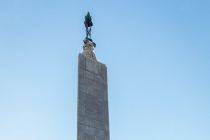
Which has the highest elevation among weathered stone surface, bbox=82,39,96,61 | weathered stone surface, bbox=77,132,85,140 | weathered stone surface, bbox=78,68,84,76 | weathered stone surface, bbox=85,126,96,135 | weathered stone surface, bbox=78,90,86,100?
weathered stone surface, bbox=82,39,96,61

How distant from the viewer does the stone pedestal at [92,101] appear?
15141 mm

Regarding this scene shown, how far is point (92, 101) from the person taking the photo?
1594 centimetres

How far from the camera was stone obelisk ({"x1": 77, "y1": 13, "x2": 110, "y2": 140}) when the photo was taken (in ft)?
49.8

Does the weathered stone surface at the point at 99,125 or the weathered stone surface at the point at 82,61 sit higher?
the weathered stone surface at the point at 82,61

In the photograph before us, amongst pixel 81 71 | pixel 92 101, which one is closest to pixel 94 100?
pixel 92 101

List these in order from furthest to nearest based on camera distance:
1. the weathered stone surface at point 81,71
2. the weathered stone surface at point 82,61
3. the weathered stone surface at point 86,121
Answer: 1. the weathered stone surface at point 82,61
2. the weathered stone surface at point 81,71
3. the weathered stone surface at point 86,121

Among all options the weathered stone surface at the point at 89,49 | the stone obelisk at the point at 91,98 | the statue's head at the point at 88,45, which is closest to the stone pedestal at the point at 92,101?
the stone obelisk at the point at 91,98

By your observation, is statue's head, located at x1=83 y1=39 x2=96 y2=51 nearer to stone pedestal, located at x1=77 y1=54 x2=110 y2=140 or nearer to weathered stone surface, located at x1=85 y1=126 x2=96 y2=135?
stone pedestal, located at x1=77 y1=54 x2=110 y2=140

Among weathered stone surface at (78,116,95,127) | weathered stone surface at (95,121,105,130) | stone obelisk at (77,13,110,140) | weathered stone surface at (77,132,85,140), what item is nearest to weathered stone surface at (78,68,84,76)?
stone obelisk at (77,13,110,140)

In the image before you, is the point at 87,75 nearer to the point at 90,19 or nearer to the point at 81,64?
the point at 81,64

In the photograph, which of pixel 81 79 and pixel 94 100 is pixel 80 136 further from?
pixel 81 79

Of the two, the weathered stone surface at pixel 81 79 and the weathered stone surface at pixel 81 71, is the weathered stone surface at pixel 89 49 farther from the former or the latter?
the weathered stone surface at pixel 81 79

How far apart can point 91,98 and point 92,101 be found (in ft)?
0.43

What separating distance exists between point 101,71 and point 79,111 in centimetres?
270
